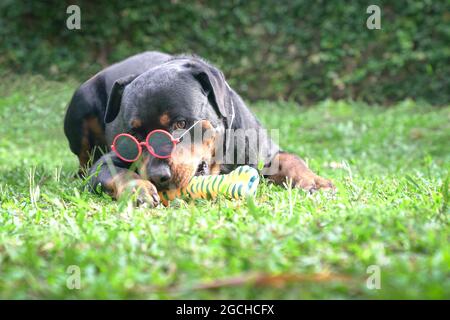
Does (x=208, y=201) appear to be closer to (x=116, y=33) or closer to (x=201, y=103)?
(x=201, y=103)

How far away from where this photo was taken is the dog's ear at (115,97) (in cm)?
363

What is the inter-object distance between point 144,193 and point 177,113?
57 cm

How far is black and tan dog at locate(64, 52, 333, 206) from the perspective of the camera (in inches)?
121

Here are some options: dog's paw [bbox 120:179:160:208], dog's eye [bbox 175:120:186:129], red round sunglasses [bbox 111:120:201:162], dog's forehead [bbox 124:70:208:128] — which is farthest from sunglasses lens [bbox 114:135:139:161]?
dog's paw [bbox 120:179:160:208]

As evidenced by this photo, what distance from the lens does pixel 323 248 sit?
75.1 inches

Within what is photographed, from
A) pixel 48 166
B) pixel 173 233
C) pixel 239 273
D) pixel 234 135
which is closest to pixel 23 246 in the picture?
pixel 173 233

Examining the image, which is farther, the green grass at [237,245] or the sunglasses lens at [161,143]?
the sunglasses lens at [161,143]

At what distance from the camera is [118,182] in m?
3.17

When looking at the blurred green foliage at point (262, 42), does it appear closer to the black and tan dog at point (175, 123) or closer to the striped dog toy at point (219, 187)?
the black and tan dog at point (175, 123)

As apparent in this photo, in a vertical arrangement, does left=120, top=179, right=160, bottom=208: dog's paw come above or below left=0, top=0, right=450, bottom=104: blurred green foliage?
below

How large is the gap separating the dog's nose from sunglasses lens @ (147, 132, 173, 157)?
0.26 ft

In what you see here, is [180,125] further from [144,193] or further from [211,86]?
[144,193]

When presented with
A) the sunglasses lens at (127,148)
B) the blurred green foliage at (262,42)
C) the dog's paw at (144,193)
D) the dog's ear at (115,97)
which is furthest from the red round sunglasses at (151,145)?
the blurred green foliage at (262,42)

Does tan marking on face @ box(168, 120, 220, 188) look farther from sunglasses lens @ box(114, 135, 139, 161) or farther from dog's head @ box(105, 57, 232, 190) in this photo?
sunglasses lens @ box(114, 135, 139, 161)
